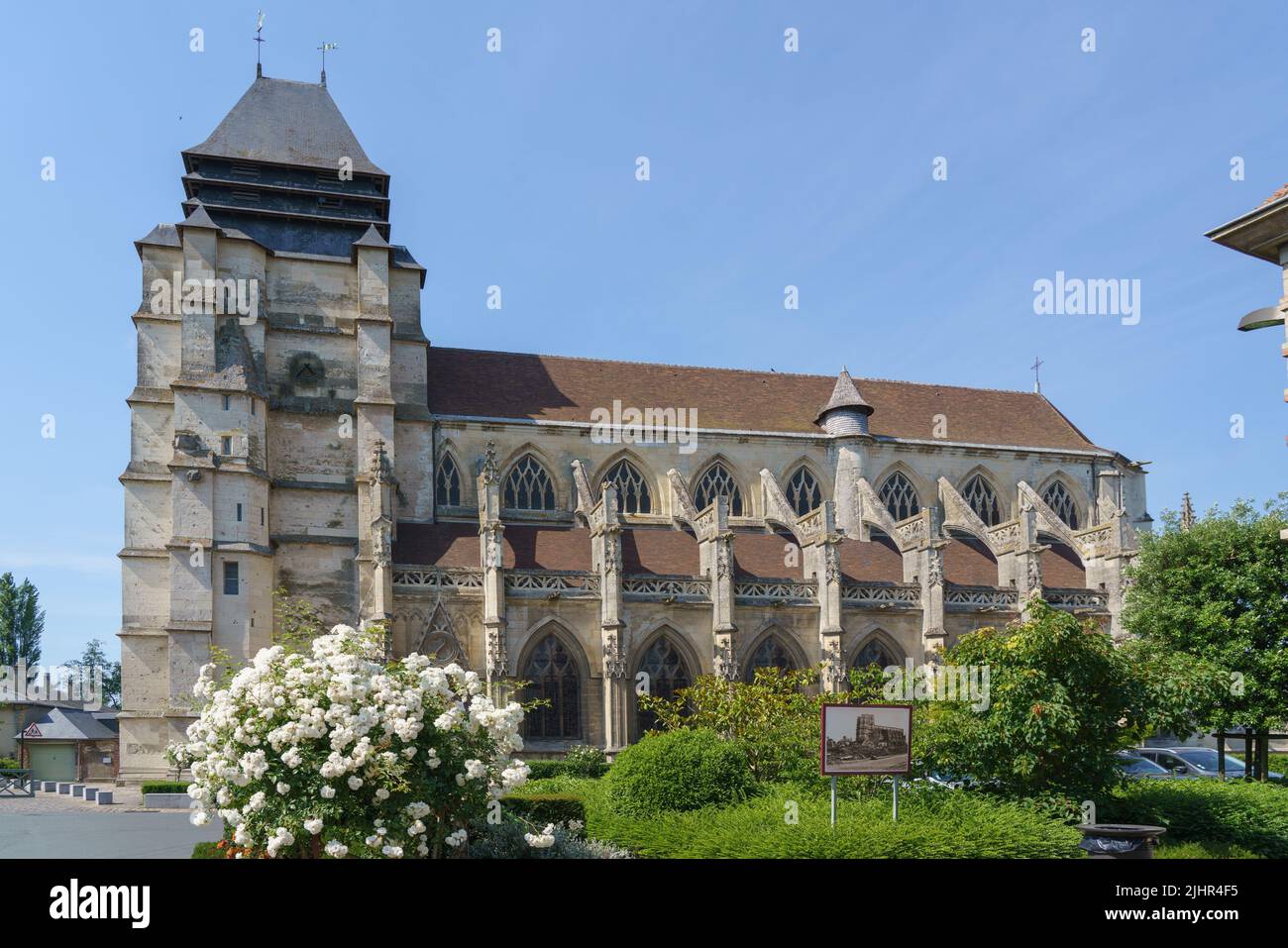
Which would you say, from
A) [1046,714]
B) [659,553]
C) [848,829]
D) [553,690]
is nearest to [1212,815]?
[1046,714]

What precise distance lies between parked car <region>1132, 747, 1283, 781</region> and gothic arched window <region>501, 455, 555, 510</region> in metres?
19.7

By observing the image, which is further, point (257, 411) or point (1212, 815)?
point (257, 411)

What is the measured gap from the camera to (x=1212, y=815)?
59.8ft

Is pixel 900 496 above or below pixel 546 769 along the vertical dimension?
above

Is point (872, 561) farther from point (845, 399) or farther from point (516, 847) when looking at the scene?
point (516, 847)

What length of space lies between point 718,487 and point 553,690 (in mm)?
11122

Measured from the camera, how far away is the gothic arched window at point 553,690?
107 ft

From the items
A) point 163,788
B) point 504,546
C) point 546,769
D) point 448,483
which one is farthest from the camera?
point 448,483

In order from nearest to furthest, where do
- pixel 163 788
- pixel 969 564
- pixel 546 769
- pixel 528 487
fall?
pixel 546 769, pixel 163 788, pixel 528 487, pixel 969 564

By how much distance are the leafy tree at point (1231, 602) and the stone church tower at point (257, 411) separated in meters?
20.2

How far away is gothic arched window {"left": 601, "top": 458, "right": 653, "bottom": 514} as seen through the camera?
3988 centimetres

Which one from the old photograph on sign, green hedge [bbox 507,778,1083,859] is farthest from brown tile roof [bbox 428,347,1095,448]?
the old photograph on sign
